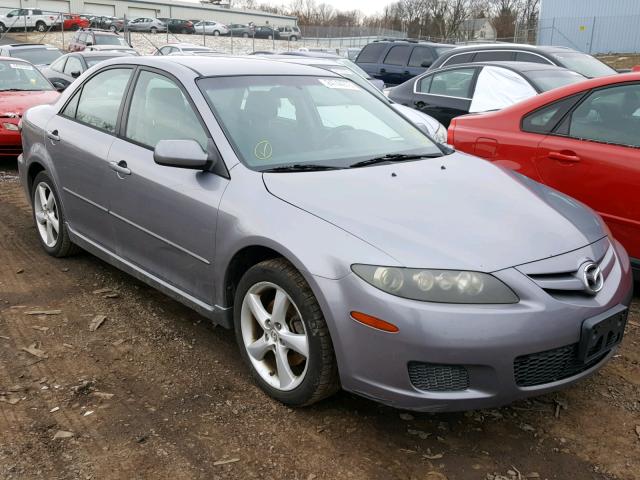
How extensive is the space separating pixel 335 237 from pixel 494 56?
8.34 m

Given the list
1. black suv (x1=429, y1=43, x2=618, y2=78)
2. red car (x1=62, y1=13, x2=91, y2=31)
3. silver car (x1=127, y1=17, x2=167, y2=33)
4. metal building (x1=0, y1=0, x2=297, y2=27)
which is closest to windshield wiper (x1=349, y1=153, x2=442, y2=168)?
black suv (x1=429, y1=43, x2=618, y2=78)

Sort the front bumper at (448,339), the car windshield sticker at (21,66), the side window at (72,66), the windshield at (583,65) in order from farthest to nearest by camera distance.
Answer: the side window at (72,66), the car windshield sticker at (21,66), the windshield at (583,65), the front bumper at (448,339)

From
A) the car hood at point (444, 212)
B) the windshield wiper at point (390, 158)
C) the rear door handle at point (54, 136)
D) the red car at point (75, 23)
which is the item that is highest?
the red car at point (75, 23)

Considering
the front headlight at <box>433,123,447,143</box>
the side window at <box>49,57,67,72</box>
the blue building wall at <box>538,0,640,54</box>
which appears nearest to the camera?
the front headlight at <box>433,123,447,143</box>

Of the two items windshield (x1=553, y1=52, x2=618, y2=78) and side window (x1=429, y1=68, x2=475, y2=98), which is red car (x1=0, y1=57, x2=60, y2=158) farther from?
windshield (x1=553, y1=52, x2=618, y2=78)

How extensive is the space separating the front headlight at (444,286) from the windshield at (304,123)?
102 centimetres

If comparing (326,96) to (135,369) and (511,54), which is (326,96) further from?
(511,54)

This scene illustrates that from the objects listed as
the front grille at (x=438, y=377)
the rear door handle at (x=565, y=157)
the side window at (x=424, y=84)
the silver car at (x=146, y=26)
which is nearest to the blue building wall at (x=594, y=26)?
the silver car at (x=146, y=26)

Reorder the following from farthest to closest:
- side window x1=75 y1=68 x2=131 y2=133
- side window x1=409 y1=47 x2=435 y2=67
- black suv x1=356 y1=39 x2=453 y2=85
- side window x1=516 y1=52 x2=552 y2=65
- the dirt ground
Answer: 1. black suv x1=356 y1=39 x2=453 y2=85
2. side window x1=409 y1=47 x2=435 y2=67
3. side window x1=516 y1=52 x2=552 y2=65
4. side window x1=75 y1=68 x2=131 y2=133
5. the dirt ground

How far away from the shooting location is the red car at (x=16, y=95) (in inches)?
323

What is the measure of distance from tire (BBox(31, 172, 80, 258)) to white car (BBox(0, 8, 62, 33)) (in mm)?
41159

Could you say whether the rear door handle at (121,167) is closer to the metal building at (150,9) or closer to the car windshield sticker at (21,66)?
the car windshield sticker at (21,66)

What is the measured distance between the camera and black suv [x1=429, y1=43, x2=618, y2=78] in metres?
8.89

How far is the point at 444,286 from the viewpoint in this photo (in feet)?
8.38
